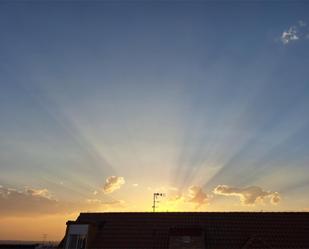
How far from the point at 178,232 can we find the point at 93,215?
508 inches

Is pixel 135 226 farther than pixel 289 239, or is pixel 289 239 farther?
pixel 135 226

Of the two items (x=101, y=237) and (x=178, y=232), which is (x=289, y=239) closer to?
(x=178, y=232)

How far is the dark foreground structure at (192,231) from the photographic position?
120ft

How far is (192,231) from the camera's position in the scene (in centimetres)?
3778

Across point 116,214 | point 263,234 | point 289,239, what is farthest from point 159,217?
point 289,239

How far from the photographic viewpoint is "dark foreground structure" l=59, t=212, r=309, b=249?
36.7 metres

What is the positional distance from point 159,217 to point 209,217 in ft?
20.4

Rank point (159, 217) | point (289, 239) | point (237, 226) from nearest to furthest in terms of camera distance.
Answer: point (289, 239) < point (237, 226) < point (159, 217)

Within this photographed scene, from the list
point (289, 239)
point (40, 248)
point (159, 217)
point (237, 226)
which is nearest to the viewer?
point (289, 239)

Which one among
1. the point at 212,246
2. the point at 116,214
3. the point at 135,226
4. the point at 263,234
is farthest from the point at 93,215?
the point at 263,234

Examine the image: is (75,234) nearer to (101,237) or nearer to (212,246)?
(101,237)

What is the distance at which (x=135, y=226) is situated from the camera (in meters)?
41.2

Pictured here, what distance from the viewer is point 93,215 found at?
147 ft

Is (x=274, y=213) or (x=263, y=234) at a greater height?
(x=274, y=213)
